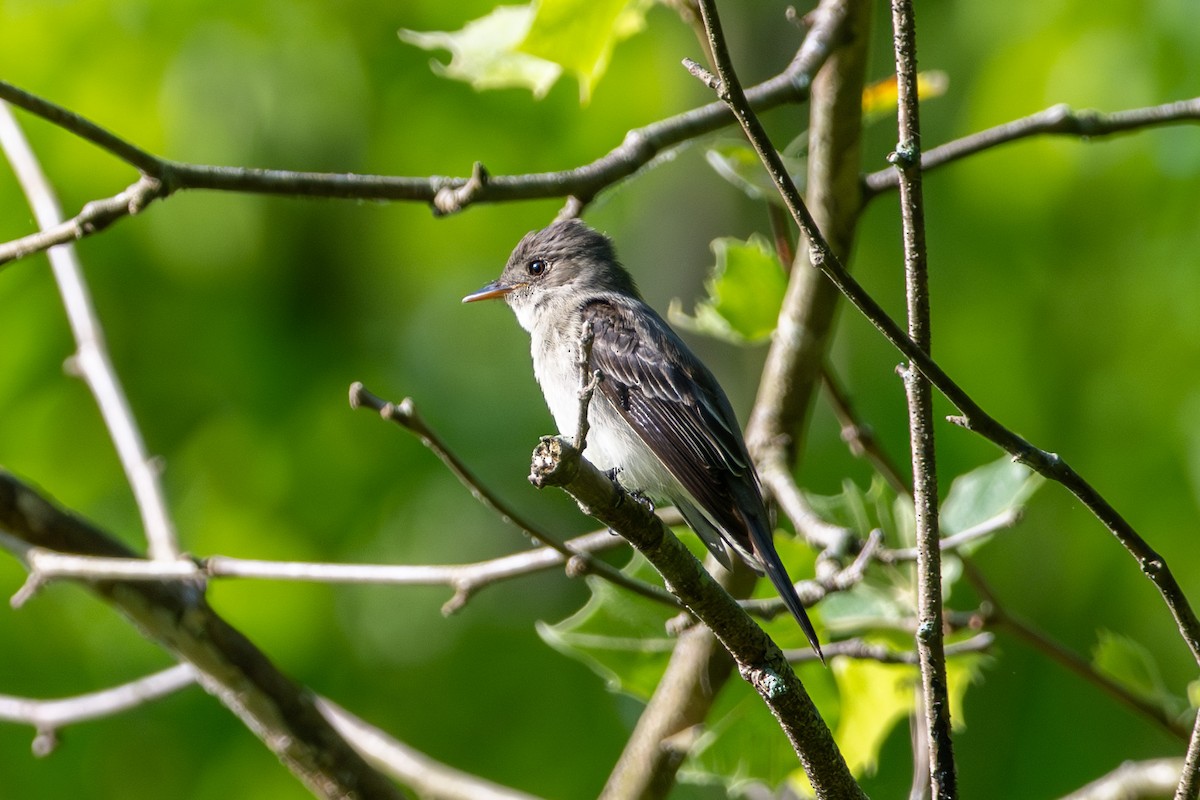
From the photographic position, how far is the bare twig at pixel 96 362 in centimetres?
384

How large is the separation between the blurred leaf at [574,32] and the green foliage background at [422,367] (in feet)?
12.4

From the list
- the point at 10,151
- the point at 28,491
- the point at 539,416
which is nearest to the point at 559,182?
the point at 28,491

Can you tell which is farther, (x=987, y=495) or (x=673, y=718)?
(x=673, y=718)

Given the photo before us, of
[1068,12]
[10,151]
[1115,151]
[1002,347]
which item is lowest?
[10,151]

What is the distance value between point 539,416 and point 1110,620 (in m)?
3.35

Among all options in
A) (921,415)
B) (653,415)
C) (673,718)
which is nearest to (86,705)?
(673,718)

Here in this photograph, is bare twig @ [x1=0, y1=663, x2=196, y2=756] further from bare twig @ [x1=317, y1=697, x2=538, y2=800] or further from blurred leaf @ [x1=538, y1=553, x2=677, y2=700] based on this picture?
blurred leaf @ [x1=538, y1=553, x2=677, y2=700]

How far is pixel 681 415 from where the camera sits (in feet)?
13.3

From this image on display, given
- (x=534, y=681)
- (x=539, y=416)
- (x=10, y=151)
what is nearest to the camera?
(x=10, y=151)

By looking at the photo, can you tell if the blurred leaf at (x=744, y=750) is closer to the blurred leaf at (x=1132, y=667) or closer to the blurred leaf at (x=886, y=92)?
the blurred leaf at (x=1132, y=667)

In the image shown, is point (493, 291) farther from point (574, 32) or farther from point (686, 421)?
point (574, 32)

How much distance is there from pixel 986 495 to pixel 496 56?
5.66 feet

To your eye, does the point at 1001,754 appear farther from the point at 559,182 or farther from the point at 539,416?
the point at 559,182

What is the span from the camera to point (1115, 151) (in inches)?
269
